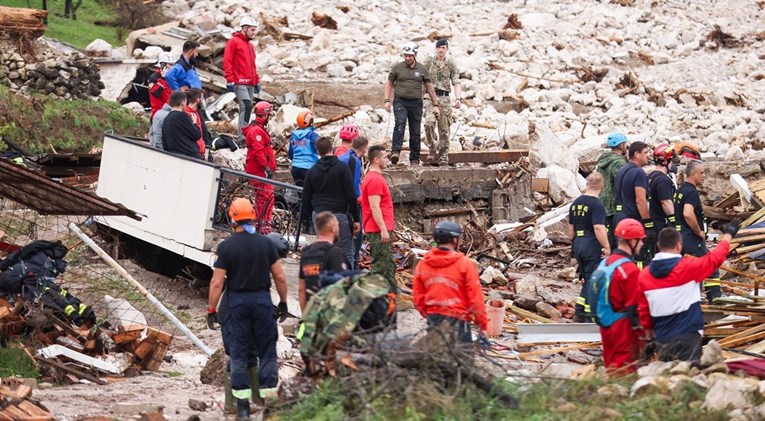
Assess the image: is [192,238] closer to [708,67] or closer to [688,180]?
[688,180]

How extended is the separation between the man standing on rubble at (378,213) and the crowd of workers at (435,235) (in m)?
0.02

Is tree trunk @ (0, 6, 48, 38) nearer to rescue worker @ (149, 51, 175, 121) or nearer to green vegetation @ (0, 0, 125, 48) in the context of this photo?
A: green vegetation @ (0, 0, 125, 48)

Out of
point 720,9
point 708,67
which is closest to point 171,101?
point 708,67

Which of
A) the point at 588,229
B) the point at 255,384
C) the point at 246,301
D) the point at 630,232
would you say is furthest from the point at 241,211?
the point at 588,229

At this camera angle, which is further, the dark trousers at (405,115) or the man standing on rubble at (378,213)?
the dark trousers at (405,115)

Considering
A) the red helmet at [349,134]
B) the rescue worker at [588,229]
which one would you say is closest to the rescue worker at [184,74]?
the red helmet at [349,134]

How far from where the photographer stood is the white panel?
15.0 m

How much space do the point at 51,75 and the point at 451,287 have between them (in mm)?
16505

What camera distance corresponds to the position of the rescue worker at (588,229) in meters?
12.8

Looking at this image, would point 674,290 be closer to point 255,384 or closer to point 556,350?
point 556,350

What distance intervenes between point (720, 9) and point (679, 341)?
33.6m

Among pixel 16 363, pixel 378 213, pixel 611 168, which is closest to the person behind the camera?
pixel 16 363

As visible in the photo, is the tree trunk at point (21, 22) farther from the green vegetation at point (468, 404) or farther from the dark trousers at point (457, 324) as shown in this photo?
the green vegetation at point (468, 404)

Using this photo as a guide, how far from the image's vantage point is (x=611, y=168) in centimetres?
1418
